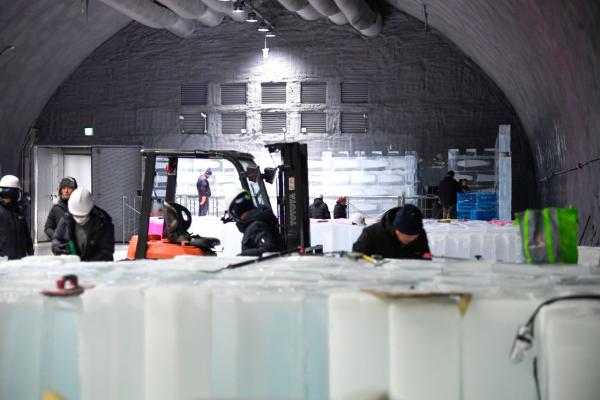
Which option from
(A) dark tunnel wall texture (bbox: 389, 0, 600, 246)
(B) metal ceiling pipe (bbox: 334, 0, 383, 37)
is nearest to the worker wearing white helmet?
(A) dark tunnel wall texture (bbox: 389, 0, 600, 246)

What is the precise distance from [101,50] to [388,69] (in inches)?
337

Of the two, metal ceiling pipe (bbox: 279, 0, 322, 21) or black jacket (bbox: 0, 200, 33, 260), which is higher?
metal ceiling pipe (bbox: 279, 0, 322, 21)

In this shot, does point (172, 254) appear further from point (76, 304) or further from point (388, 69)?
point (388, 69)

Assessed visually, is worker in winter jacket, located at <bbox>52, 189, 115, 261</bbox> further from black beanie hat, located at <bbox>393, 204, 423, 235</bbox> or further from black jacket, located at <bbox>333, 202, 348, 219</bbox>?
black jacket, located at <bbox>333, 202, 348, 219</bbox>

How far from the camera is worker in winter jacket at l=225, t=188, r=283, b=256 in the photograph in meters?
9.05

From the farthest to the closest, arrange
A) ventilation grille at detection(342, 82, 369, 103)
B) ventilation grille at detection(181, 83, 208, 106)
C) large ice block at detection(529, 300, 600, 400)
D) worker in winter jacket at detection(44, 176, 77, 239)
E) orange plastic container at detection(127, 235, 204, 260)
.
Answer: ventilation grille at detection(181, 83, 208, 106) → ventilation grille at detection(342, 82, 369, 103) → orange plastic container at detection(127, 235, 204, 260) → worker in winter jacket at detection(44, 176, 77, 239) → large ice block at detection(529, 300, 600, 400)

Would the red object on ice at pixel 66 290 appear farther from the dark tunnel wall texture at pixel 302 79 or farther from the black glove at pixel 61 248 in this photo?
the dark tunnel wall texture at pixel 302 79

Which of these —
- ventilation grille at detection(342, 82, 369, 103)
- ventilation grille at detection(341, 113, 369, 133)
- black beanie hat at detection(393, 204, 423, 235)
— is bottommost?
black beanie hat at detection(393, 204, 423, 235)

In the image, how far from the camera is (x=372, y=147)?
995 inches

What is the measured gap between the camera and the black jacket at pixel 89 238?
8.61 meters

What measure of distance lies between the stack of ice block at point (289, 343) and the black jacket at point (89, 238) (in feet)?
15.2

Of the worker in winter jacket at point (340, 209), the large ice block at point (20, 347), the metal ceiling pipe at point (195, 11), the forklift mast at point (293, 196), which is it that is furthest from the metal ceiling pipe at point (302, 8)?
the large ice block at point (20, 347)

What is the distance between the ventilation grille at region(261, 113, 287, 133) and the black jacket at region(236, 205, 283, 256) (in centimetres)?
1629

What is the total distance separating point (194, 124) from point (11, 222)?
55.3 feet
